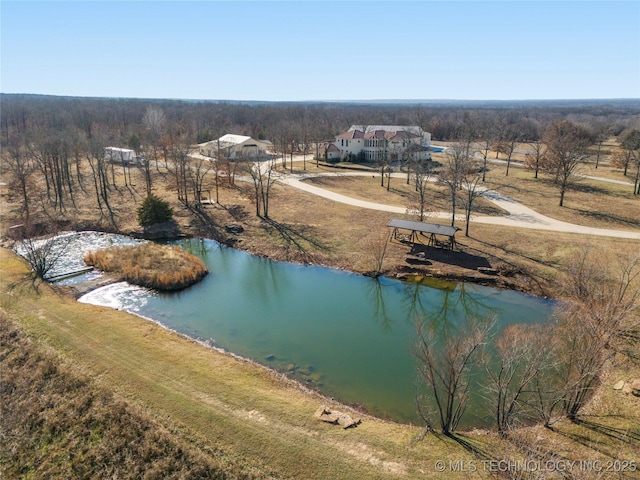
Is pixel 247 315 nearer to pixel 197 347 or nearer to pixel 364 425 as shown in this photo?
pixel 197 347

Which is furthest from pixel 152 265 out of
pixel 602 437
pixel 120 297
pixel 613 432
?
pixel 613 432

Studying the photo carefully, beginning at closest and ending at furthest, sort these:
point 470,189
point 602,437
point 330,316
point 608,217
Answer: point 602,437 < point 330,316 < point 470,189 < point 608,217

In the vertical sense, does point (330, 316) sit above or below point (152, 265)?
below

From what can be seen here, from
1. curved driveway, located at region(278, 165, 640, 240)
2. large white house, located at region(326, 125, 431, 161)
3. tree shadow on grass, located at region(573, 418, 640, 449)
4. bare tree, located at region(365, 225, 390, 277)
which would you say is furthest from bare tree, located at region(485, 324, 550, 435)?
large white house, located at region(326, 125, 431, 161)

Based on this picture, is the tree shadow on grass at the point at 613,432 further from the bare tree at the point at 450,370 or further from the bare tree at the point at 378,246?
the bare tree at the point at 378,246

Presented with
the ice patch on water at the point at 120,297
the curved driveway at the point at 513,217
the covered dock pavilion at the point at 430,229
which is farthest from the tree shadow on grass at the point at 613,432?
the curved driveway at the point at 513,217

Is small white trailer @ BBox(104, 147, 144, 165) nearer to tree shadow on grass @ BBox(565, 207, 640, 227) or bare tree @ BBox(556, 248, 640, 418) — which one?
tree shadow on grass @ BBox(565, 207, 640, 227)

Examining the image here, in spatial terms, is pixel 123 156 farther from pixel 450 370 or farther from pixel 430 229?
pixel 450 370
